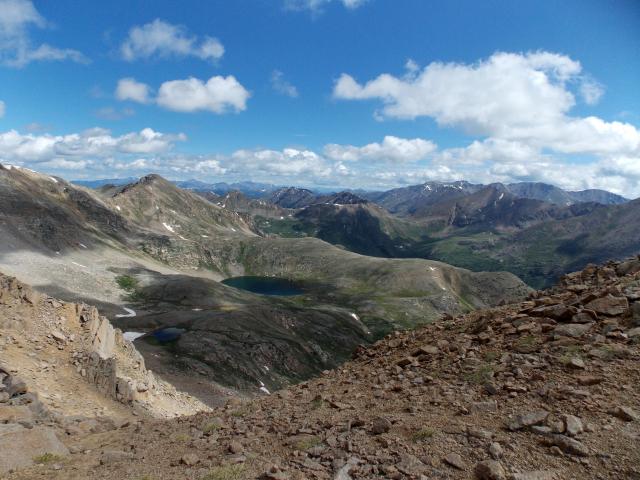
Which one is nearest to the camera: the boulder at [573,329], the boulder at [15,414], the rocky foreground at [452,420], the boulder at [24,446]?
the rocky foreground at [452,420]

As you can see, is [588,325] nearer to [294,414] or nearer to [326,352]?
[294,414]

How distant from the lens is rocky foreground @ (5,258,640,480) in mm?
11617

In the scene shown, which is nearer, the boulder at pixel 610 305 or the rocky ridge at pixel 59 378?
the boulder at pixel 610 305

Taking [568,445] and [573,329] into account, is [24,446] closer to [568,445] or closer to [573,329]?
[568,445]

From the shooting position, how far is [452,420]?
13.8 meters

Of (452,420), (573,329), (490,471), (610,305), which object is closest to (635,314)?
(610,305)

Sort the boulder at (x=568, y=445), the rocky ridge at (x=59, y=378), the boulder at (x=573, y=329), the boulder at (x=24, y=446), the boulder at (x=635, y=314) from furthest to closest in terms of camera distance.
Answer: the rocky ridge at (x=59, y=378) → the boulder at (x=573, y=329) → the boulder at (x=635, y=314) → the boulder at (x=24, y=446) → the boulder at (x=568, y=445)

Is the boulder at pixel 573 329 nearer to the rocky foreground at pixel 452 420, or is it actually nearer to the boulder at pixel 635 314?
the rocky foreground at pixel 452 420

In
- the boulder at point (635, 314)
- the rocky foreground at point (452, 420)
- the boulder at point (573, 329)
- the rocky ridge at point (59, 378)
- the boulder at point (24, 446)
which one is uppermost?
the boulder at point (635, 314)

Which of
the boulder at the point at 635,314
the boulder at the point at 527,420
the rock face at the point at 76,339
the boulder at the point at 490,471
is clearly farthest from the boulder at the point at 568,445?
the rock face at the point at 76,339

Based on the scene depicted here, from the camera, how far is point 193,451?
15648 millimetres

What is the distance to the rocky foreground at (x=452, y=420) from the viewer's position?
11617 mm

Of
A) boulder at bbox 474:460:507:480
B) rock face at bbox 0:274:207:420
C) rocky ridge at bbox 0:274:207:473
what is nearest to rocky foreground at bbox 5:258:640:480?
boulder at bbox 474:460:507:480

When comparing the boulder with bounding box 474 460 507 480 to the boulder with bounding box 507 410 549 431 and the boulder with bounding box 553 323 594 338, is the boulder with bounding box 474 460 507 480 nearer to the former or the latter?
the boulder with bounding box 507 410 549 431
